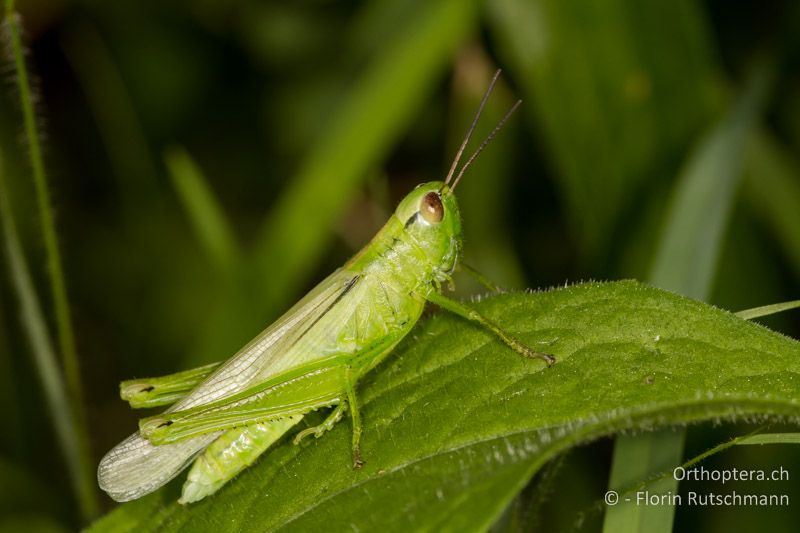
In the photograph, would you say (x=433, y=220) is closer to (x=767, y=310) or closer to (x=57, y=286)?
(x=767, y=310)

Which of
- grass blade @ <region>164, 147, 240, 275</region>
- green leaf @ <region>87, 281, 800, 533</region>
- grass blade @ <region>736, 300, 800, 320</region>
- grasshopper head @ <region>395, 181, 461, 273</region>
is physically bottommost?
green leaf @ <region>87, 281, 800, 533</region>

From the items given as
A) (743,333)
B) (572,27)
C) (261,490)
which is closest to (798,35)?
(572,27)

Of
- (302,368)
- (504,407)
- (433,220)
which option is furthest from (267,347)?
(504,407)

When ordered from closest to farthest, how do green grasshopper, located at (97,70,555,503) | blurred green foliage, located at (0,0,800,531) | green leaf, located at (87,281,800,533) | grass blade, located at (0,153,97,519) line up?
1. green leaf, located at (87,281,800,533)
2. green grasshopper, located at (97,70,555,503)
3. grass blade, located at (0,153,97,519)
4. blurred green foliage, located at (0,0,800,531)

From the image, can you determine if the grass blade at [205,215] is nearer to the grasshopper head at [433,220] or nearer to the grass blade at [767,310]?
the grasshopper head at [433,220]

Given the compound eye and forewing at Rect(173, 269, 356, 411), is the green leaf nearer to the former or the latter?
forewing at Rect(173, 269, 356, 411)

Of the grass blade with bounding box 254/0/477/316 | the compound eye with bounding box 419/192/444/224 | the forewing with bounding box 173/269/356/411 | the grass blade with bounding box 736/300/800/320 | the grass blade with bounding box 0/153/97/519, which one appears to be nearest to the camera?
the grass blade with bounding box 736/300/800/320

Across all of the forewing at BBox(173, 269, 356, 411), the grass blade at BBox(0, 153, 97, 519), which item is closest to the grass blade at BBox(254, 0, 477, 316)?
the grass blade at BBox(0, 153, 97, 519)

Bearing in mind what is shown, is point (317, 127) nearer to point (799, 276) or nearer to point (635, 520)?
point (799, 276)
